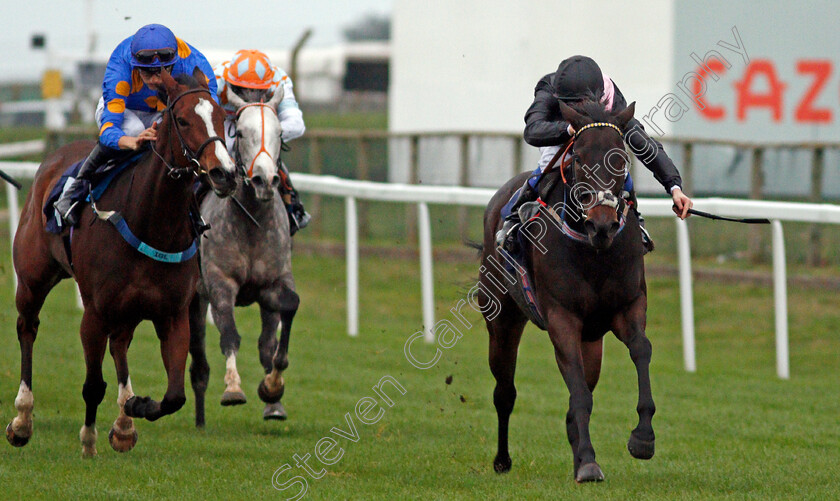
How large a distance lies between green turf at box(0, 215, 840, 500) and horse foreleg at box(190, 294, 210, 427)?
A: 0.13m

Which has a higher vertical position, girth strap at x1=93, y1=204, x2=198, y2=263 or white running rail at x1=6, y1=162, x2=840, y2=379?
girth strap at x1=93, y1=204, x2=198, y2=263

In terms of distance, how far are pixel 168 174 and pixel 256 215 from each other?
51.7 inches

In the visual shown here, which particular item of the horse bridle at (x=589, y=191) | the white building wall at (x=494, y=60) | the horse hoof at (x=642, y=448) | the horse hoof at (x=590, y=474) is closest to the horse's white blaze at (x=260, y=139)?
the horse bridle at (x=589, y=191)

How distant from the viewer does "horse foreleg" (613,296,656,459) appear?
4840 millimetres

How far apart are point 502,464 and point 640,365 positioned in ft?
3.79

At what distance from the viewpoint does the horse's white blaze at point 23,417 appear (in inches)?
242

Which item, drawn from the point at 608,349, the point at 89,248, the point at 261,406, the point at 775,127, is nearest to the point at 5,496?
the point at 89,248

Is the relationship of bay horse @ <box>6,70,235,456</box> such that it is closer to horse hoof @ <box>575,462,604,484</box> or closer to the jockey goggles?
the jockey goggles

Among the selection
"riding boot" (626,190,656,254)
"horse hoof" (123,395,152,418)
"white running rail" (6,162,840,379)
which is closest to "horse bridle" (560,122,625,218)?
"riding boot" (626,190,656,254)

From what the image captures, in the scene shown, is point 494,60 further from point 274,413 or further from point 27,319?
point 27,319

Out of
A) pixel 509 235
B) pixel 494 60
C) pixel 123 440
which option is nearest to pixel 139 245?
pixel 123 440

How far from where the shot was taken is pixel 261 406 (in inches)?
305

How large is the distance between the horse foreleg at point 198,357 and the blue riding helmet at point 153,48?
1.80 metres

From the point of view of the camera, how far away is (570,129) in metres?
5.17
